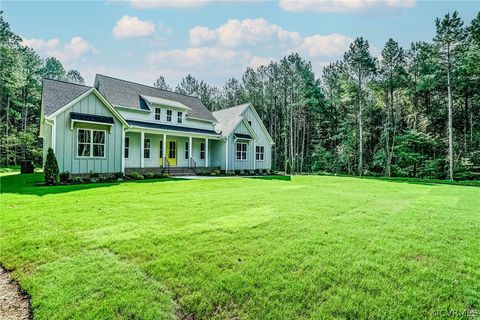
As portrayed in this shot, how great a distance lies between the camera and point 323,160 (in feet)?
121

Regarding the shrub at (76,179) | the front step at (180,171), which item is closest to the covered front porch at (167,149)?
the front step at (180,171)

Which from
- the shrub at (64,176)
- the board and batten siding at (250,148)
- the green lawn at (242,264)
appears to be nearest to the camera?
the green lawn at (242,264)

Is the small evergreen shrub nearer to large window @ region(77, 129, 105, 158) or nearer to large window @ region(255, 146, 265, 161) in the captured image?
large window @ region(77, 129, 105, 158)

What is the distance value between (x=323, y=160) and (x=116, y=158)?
27.9 metres

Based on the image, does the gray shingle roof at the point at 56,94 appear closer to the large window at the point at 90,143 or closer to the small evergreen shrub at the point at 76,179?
the large window at the point at 90,143

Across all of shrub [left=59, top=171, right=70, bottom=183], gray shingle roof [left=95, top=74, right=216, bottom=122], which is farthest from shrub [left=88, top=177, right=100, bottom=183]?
gray shingle roof [left=95, top=74, right=216, bottom=122]

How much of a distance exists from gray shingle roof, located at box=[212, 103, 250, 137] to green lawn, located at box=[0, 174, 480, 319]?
59.6ft

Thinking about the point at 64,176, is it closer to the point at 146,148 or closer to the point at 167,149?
the point at 146,148

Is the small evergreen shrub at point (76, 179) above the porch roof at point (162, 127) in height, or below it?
below

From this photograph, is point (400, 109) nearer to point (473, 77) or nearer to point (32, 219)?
point (473, 77)

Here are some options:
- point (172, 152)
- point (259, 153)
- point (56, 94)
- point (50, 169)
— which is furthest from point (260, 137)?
point (50, 169)

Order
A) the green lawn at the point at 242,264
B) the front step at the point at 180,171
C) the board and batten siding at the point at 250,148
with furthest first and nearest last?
the board and batten siding at the point at 250,148
the front step at the point at 180,171
the green lawn at the point at 242,264

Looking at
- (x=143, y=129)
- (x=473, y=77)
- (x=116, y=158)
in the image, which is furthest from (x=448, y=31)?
(x=116, y=158)

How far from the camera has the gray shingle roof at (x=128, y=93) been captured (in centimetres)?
1995
